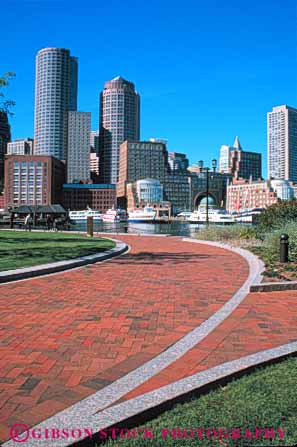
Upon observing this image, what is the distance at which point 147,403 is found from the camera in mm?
3045

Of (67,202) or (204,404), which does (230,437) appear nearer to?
(204,404)

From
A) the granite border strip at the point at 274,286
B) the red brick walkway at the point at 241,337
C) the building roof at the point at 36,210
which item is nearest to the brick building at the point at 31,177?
the building roof at the point at 36,210

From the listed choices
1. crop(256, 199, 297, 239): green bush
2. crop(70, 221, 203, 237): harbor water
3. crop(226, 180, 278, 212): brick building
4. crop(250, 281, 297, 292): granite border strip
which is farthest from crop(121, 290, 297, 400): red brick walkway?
crop(226, 180, 278, 212): brick building

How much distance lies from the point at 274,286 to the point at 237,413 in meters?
5.07

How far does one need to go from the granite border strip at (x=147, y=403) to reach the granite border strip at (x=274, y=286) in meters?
3.68

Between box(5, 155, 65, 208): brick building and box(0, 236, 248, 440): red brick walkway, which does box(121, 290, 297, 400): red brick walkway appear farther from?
box(5, 155, 65, 208): brick building

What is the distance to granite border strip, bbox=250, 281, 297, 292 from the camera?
24.9 feet

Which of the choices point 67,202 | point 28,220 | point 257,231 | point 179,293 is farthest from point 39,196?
point 179,293

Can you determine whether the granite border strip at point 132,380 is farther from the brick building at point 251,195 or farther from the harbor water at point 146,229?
the brick building at point 251,195

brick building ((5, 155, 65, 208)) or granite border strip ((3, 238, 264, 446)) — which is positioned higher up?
brick building ((5, 155, 65, 208))

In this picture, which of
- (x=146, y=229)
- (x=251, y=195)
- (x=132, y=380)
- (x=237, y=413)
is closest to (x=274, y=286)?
A: (x=132, y=380)

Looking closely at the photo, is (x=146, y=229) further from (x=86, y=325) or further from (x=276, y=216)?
(x=86, y=325)

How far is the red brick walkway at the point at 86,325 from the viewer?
3531 mm

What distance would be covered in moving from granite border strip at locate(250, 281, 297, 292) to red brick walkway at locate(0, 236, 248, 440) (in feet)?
1.63
